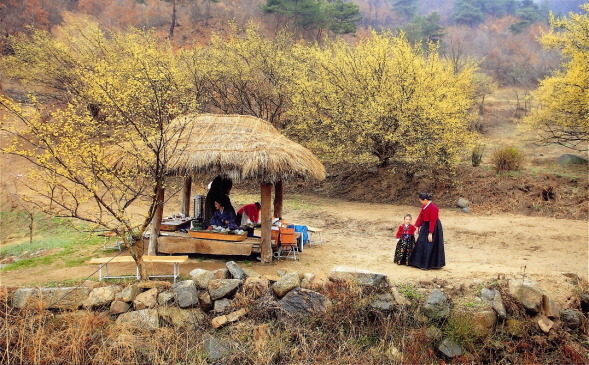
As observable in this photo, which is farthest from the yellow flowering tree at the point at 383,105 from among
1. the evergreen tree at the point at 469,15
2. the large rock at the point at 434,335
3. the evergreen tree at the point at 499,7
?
the evergreen tree at the point at 499,7

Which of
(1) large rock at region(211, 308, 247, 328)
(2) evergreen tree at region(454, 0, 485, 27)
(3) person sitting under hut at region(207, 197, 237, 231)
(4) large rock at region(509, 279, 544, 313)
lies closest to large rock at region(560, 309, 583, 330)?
(4) large rock at region(509, 279, 544, 313)

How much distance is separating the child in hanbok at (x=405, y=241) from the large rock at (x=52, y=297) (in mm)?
5780

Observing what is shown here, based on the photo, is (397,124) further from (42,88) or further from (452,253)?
(42,88)

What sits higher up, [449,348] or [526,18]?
[526,18]

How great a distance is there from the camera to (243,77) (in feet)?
64.0

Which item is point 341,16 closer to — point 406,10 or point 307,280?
point 307,280

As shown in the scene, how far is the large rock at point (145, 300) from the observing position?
6312 millimetres

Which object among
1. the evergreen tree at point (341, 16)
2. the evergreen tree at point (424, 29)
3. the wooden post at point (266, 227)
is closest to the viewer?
the wooden post at point (266, 227)

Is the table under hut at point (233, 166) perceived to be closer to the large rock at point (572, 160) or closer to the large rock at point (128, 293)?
the large rock at point (128, 293)

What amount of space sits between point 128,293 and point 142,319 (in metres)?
0.54

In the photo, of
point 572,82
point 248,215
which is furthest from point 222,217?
point 572,82

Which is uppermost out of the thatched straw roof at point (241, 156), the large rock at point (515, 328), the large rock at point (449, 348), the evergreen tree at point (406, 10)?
the evergreen tree at point (406, 10)

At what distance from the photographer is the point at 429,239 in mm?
7535

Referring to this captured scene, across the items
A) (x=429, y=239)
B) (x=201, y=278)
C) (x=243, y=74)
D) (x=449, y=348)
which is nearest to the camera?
(x=449, y=348)
